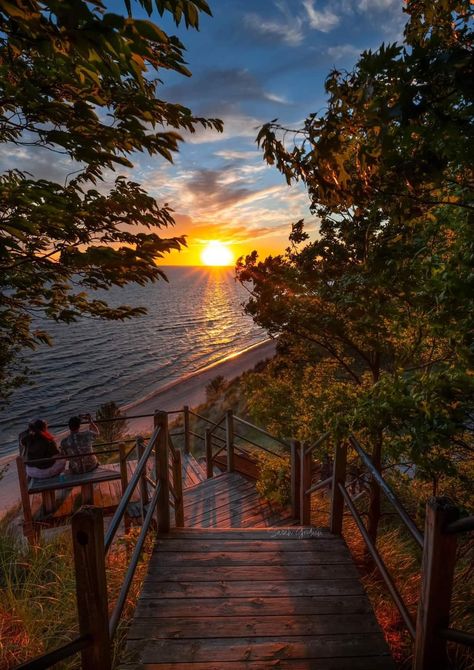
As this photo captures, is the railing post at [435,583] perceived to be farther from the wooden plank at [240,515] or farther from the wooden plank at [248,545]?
the wooden plank at [240,515]

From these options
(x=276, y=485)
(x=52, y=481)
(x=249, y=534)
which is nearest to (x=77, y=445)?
(x=52, y=481)

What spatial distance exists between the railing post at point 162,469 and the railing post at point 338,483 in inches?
73.1

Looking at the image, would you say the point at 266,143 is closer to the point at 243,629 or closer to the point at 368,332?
the point at 243,629

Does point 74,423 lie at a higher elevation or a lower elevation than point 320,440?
lower

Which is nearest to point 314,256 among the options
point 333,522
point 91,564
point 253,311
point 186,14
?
point 253,311

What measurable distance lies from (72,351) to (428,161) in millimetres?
48828

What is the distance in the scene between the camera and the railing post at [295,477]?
19.7 feet

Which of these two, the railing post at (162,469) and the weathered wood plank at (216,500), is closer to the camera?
the railing post at (162,469)

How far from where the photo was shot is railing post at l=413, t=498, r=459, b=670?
5.93 ft

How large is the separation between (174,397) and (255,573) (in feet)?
91.7

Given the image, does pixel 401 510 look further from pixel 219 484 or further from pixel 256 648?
pixel 219 484

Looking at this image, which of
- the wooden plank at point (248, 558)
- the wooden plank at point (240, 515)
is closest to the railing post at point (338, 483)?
the wooden plank at point (248, 558)

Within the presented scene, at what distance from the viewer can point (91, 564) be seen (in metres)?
1.80

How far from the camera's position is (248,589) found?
320cm
